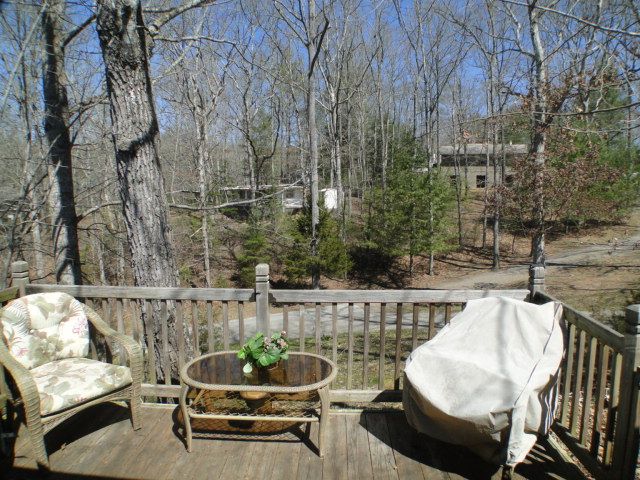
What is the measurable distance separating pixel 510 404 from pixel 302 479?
1.25 metres

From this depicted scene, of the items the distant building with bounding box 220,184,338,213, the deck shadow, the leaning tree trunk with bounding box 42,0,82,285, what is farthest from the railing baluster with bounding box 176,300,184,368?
the distant building with bounding box 220,184,338,213

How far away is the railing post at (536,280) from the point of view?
3053mm

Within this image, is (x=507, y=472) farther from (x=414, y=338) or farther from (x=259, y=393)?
(x=259, y=393)

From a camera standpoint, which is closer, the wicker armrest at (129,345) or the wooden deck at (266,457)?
the wooden deck at (266,457)

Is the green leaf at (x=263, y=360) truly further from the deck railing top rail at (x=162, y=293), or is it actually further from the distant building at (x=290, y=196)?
the distant building at (x=290, y=196)

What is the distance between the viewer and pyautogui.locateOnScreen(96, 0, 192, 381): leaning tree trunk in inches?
139

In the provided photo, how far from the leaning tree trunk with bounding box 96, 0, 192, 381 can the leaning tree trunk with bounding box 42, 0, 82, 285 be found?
2.37 m

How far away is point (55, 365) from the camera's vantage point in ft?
9.53

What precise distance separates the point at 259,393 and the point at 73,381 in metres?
1.18

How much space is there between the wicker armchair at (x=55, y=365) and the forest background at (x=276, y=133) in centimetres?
81

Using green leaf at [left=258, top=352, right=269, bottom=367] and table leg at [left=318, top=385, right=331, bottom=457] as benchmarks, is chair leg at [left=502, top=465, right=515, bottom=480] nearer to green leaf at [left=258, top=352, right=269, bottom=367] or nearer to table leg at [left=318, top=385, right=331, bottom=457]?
table leg at [left=318, top=385, right=331, bottom=457]

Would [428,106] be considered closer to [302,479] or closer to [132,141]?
[132,141]

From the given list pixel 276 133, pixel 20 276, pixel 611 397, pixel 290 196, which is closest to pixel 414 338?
pixel 611 397

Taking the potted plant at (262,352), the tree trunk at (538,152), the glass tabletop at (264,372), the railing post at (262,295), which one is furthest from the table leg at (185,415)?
the tree trunk at (538,152)
